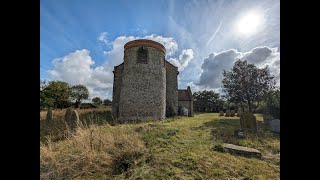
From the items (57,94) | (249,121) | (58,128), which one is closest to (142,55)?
(58,128)

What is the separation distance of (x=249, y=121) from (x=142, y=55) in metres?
10.7

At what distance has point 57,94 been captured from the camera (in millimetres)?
35000

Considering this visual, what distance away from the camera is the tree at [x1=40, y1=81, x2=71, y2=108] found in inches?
1300

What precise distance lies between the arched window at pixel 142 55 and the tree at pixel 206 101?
36.7 meters

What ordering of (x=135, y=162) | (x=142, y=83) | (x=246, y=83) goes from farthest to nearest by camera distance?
(x=246, y=83) < (x=142, y=83) < (x=135, y=162)

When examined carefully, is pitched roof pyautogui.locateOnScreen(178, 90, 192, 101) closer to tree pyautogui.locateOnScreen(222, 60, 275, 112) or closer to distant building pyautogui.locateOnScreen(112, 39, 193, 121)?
tree pyautogui.locateOnScreen(222, 60, 275, 112)

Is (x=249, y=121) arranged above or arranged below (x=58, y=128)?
above

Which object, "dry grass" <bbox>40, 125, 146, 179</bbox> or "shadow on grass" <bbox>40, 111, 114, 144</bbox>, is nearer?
"dry grass" <bbox>40, 125, 146, 179</bbox>

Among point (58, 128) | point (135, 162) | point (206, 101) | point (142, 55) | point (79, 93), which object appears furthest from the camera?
point (206, 101)

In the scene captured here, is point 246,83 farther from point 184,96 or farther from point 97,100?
point 97,100

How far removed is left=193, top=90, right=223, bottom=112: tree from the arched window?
120 feet

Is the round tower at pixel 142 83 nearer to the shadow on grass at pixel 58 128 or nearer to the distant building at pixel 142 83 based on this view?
the distant building at pixel 142 83

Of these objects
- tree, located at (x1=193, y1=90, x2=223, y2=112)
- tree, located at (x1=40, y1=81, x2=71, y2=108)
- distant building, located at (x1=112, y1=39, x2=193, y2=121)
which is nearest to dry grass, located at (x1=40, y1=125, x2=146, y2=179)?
distant building, located at (x1=112, y1=39, x2=193, y2=121)
